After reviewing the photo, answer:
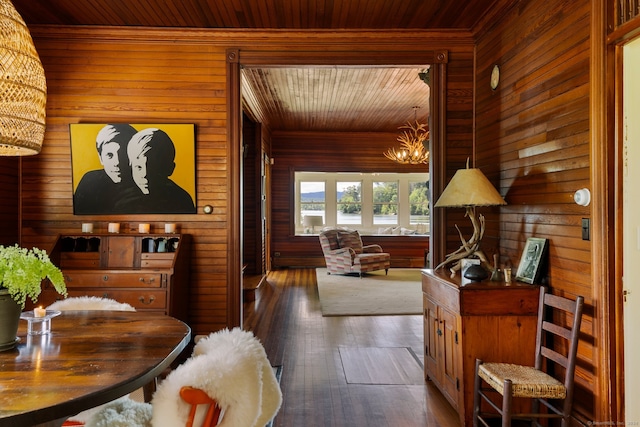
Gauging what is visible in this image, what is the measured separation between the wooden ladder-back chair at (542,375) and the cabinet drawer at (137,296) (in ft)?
8.13

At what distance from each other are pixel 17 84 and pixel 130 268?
2.40 metres

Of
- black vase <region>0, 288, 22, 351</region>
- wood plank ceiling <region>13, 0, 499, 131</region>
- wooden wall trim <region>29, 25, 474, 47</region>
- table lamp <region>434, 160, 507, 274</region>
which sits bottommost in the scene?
black vase <region>0, 288, 22, 351</region>

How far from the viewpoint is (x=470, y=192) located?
3.02 metres

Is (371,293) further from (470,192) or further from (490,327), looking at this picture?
(490,327)

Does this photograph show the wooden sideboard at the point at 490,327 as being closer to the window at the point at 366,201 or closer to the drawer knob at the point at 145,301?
the drawer knob at the point at 145,301

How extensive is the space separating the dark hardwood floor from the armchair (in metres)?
2.39

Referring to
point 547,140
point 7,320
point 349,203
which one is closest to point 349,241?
point 349,203

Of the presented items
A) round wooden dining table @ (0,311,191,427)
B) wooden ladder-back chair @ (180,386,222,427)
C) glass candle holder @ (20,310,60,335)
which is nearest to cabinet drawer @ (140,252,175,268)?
round wooden dining table @ (0,311,191,427)

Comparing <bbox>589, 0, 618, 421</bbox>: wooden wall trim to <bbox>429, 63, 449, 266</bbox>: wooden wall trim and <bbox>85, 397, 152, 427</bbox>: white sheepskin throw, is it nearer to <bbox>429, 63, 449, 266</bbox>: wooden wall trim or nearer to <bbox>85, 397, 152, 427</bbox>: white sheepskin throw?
<bbox>429, 63, 449, 266</bbox>: wooden wall trim

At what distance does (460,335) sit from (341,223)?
8238 millimetres

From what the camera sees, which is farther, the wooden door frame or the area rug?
the area rug

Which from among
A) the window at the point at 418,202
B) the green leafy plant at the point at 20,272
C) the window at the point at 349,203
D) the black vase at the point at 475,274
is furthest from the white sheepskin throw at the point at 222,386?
the window at the point at 418,202

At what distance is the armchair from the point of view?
8.68 metres

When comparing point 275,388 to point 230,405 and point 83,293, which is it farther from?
point 83,293
